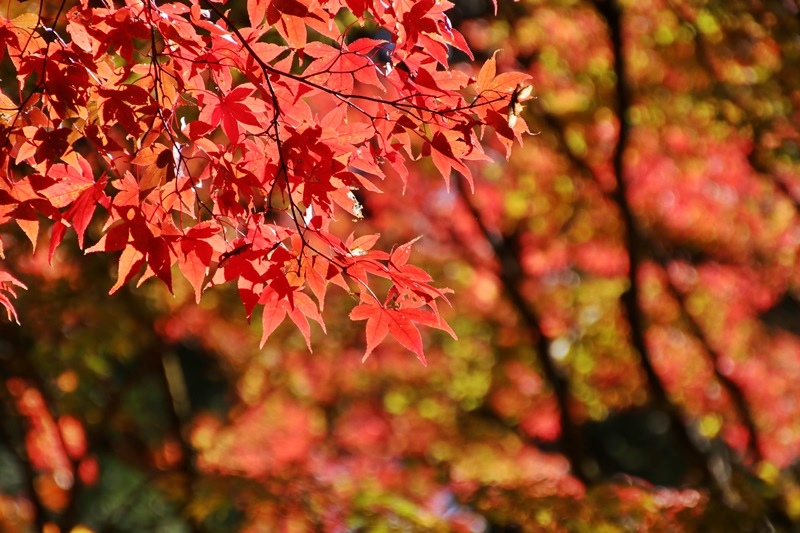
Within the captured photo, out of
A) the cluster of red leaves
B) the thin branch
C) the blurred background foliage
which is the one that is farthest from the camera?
the thin branch

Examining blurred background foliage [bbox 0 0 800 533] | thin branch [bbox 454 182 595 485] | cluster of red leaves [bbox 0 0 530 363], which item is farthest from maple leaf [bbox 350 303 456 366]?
thin branch [bbox 454 182 595 485]

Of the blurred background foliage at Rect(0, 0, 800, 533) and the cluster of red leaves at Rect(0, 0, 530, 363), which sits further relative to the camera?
the blurred background foliage at Rect(0, 0, 800, 533)

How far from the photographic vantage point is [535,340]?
637 centimetres

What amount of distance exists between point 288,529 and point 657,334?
3793mm

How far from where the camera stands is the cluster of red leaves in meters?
1.84

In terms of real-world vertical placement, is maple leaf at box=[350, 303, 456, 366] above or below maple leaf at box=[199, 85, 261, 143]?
below

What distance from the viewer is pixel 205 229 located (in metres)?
1.85

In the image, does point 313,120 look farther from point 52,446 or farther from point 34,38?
point 52,446

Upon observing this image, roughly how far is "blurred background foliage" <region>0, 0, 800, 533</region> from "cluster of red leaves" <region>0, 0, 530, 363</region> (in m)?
2.55

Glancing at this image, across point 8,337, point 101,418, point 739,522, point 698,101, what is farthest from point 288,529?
point 698,101

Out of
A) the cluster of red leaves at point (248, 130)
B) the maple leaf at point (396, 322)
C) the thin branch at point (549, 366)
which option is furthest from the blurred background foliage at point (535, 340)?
the maple leaf at point (396, 322)

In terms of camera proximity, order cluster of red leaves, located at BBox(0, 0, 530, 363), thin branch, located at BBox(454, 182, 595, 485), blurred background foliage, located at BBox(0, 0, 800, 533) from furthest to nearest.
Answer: thin branch, located at BBox(454, 182, 595, 485) → blurred background foliage, located at BBox(0, 0, 800, 533) → cluster of red leaves, located at BBox(0, 0, 530, 363)

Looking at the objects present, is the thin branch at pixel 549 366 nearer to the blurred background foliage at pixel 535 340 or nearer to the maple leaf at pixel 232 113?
the blurred background foliage at pixel 535 340

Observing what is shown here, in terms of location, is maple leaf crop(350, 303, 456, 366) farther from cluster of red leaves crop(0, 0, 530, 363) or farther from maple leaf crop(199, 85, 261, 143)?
maple leaf crop(199, 85, 261, 143)
